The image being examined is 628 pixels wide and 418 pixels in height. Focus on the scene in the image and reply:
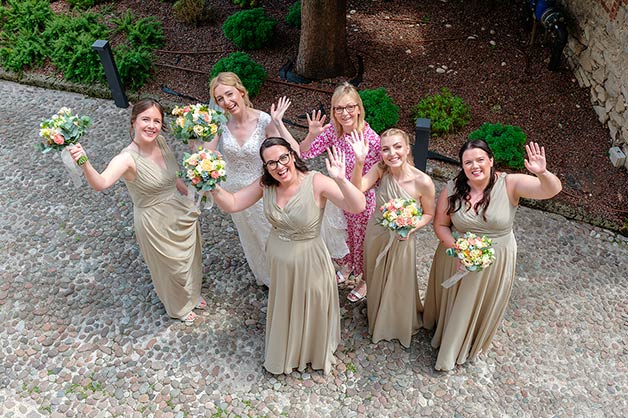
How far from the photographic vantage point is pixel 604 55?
24.3 ft

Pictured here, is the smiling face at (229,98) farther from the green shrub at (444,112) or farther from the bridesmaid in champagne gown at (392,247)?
the green shrub at (444,112)

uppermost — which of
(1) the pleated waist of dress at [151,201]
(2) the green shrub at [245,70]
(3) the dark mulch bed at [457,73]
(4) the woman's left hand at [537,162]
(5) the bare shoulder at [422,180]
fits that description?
(4) the woman's left hand at [537,162]

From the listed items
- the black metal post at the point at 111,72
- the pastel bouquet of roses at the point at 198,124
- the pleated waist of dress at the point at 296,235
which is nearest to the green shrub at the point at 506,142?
the pleated waist of dress at the point at 296,235

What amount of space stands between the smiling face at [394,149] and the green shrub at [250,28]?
5.15 metres

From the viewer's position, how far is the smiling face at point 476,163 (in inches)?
155

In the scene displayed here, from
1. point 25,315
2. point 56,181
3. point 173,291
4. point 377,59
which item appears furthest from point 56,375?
point 377,59

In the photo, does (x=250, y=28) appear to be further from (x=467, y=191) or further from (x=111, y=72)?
(x=467, y=191)

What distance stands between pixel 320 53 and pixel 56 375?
5387mm

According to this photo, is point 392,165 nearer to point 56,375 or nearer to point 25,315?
point 56,375

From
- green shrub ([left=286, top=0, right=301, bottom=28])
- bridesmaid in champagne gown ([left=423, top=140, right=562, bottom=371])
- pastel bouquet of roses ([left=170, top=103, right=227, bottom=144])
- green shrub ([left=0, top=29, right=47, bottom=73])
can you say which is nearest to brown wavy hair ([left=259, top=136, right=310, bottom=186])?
pastel bouquet of roses ([left=170, top=103, right=227, bottom=144])

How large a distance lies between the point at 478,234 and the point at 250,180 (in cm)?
203

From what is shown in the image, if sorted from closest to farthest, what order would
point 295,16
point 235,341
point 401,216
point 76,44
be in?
point 401,216, point 235,341, point 76,44, point 295,16

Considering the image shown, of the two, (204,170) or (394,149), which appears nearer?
(204,170)

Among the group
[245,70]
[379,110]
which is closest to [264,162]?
[379,110]
